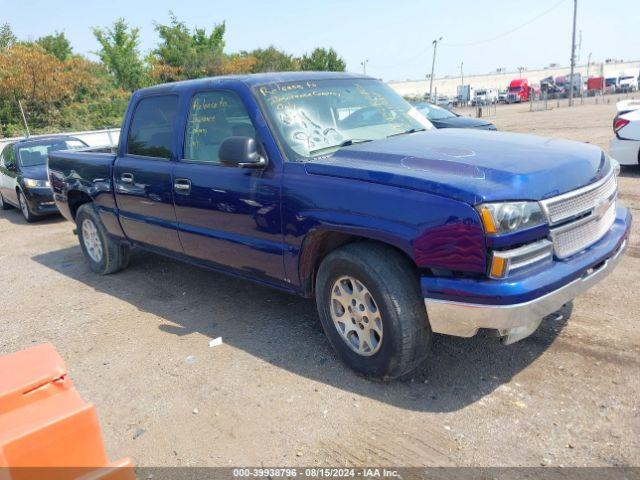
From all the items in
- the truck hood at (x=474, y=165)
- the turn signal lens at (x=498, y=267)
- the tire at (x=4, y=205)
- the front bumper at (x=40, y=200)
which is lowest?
the tire at (x=4, y=205)

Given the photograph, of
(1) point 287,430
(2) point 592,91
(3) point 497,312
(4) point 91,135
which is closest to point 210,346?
(1) point 287,430

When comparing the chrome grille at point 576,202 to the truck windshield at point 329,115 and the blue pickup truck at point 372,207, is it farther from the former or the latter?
the truck windshield at point 329,115

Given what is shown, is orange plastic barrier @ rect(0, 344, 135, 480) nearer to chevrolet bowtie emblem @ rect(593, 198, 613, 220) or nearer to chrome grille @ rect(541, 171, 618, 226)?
chrome grille @ rect(541, 171, 618, 226)

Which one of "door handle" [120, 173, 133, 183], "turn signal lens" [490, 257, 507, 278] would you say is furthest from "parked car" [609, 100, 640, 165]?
"door handle" [120, 173, 133, 183]

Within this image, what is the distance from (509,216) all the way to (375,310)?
978mm

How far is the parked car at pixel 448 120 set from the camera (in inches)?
473

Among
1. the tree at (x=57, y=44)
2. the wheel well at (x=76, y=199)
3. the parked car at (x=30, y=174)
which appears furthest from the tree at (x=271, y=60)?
the wheel well at (x=76, y=199)

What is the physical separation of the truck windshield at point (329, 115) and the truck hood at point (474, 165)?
21cm

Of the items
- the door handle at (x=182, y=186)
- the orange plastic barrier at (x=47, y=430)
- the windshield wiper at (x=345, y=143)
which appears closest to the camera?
the orange plastic barrier at (x=47, y=430)

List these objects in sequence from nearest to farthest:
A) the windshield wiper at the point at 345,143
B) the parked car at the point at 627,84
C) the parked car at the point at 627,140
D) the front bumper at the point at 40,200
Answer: the windshield wiper at the point at 345,143, the parked car at the point at 627,140, the front bumper at the point at 40,200, the parked car at the point at 627,84

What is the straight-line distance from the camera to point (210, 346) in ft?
13.8

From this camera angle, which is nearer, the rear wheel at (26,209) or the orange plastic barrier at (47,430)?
the orange plastic barrier at (47,430)

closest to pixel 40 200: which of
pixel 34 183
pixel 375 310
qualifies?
pixel 34 183

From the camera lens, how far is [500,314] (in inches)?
110
